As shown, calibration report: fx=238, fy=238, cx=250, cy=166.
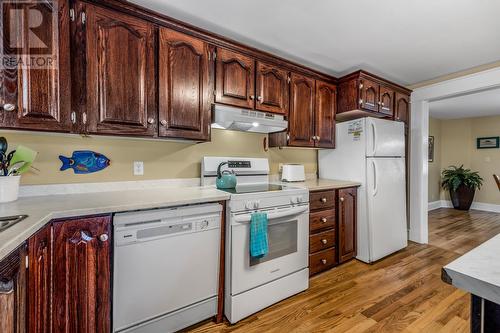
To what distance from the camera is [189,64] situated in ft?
6.40

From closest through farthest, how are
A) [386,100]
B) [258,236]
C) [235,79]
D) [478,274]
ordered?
[478,274], [258,236], [235,79], [386,100]

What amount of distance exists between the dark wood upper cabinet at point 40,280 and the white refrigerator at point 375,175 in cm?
282

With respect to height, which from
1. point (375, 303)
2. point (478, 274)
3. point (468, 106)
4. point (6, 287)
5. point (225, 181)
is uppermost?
point (468, 106)

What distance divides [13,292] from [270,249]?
4.98ft

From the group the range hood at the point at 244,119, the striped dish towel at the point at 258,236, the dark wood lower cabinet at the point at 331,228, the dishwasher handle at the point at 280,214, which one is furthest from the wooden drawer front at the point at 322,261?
the range hood at the point at 244,119

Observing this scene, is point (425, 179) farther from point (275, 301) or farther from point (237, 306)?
point (237, 306)

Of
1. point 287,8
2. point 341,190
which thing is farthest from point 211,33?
point 341,190

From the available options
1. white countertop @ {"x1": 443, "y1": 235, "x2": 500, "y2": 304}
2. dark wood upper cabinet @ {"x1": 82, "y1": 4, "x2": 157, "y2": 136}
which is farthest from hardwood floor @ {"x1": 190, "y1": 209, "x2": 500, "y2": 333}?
dark wood upper cabinet @ {"x1": 82, "y1": 4, "x2": 157, "y2": 136}

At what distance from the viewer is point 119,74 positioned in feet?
5.50

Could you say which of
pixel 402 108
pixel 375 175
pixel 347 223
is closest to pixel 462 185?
pixel 402 108

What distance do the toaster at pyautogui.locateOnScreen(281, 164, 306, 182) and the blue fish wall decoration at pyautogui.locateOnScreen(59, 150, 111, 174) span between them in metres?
1.78

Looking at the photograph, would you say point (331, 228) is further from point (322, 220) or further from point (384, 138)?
point (384, 138)

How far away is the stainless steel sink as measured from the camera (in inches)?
39.5

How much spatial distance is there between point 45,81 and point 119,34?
0.57m
